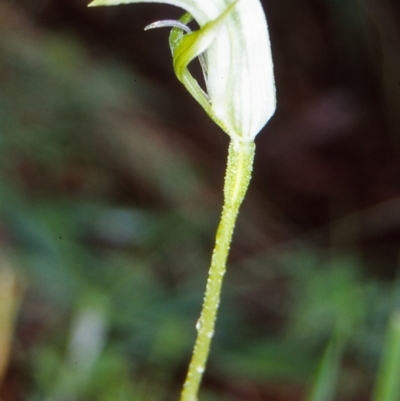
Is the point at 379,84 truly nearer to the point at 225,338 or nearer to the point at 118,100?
the point at 118,100

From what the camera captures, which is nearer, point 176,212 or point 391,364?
point 391,364

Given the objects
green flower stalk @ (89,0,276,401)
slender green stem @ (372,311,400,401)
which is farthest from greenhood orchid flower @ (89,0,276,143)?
slender green stem @ (372,311,400,401)

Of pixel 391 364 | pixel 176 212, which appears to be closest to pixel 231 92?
pixel 391 364

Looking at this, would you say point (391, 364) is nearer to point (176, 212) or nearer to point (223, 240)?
point (223, 240)

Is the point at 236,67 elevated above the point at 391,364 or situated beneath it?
elevated above

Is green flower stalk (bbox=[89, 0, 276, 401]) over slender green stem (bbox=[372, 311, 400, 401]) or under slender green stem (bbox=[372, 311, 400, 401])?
over

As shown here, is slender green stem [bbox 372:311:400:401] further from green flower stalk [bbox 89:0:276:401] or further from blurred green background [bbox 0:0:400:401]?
green flower stalk [bbox 89:0:276:401]

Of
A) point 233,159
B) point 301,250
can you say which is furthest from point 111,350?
point 233,159
